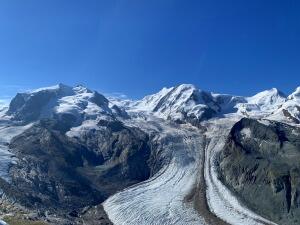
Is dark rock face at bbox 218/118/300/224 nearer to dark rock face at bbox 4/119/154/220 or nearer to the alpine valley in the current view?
the alpine valley

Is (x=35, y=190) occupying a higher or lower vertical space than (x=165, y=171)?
lower

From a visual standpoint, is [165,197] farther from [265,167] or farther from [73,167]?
[73,167]

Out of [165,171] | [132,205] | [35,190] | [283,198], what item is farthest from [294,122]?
[35,190]

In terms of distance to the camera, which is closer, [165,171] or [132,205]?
[132,205]

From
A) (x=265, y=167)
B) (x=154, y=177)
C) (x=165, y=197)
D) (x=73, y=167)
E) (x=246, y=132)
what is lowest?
(x=165, y=197)

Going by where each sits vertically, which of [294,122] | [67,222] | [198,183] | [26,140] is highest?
[294,122]

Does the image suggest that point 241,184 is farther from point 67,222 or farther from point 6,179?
point 6,179

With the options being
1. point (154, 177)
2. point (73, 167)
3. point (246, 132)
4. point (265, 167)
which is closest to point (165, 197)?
point (154, 177)
